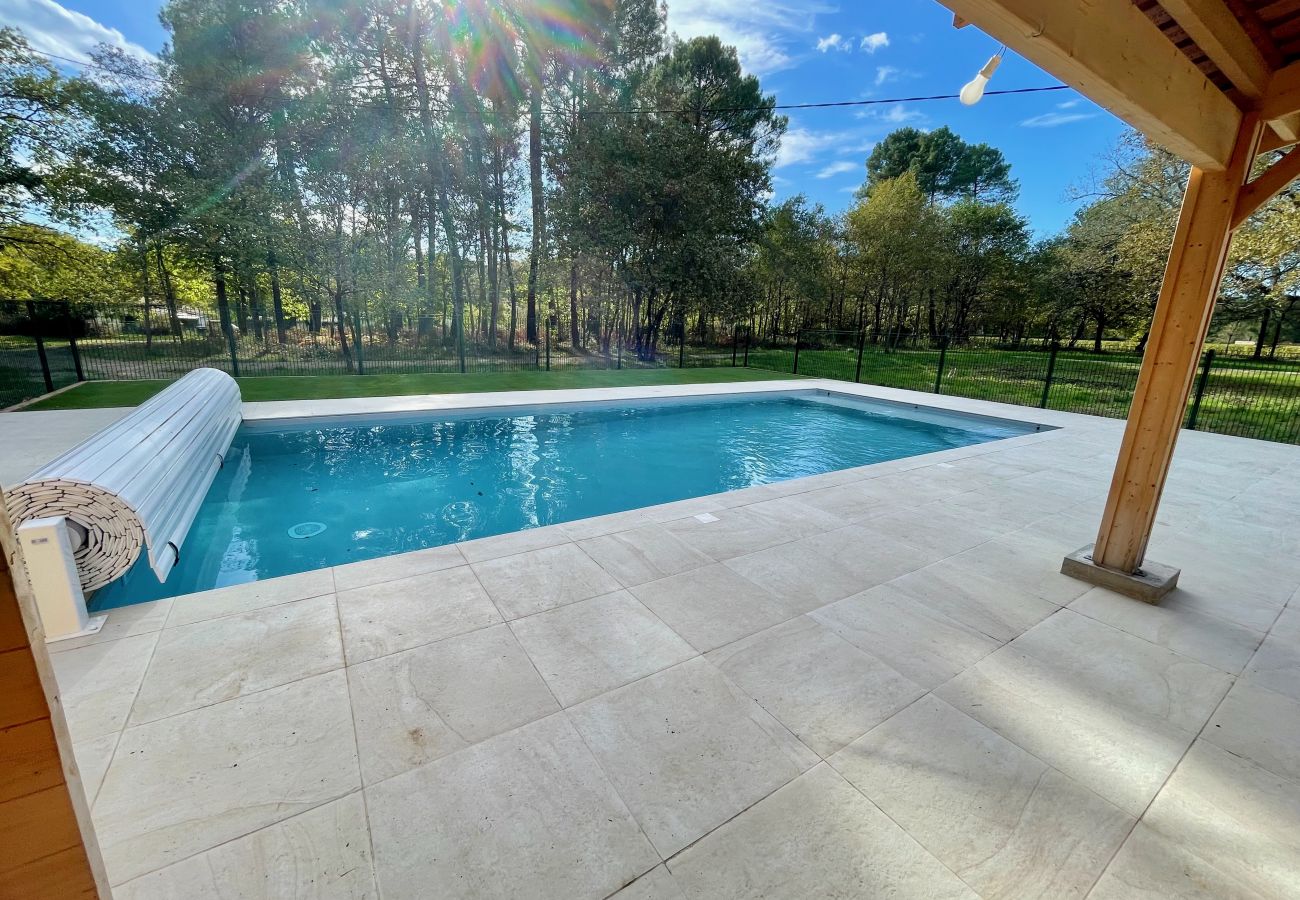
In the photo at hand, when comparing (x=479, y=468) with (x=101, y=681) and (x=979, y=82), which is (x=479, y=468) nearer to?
(x=101, y=681)

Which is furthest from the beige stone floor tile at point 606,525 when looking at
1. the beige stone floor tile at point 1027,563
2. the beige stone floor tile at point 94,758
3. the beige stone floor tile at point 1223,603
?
the beige stone floor tile at point 1223,603

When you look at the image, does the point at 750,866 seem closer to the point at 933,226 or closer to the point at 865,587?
the point at 865,587

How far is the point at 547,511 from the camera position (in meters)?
4.84

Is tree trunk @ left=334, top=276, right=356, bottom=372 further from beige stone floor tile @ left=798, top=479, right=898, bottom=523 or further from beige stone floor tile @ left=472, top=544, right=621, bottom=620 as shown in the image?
beige stone floor tile @ left=798, top=479, right=898, bottom=523

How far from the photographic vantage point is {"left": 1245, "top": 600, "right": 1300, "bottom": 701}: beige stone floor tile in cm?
212

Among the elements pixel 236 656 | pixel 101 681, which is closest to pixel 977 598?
pixel 236 656

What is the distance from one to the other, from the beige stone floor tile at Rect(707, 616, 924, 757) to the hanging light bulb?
2481mm

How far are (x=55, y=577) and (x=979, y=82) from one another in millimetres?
4514

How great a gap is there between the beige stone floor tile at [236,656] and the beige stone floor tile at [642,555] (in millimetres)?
1316

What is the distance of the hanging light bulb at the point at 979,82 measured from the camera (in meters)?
2.16

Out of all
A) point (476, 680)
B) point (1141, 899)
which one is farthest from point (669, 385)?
point (1141, 899)

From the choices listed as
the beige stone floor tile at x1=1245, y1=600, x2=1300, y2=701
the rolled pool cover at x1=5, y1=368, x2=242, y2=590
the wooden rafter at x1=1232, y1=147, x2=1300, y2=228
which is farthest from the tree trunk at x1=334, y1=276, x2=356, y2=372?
the beige stone floor tile at x1=1245, y1=600, x2=1300, y2=701

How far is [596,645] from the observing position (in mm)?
2223

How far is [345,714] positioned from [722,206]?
15235 mm
